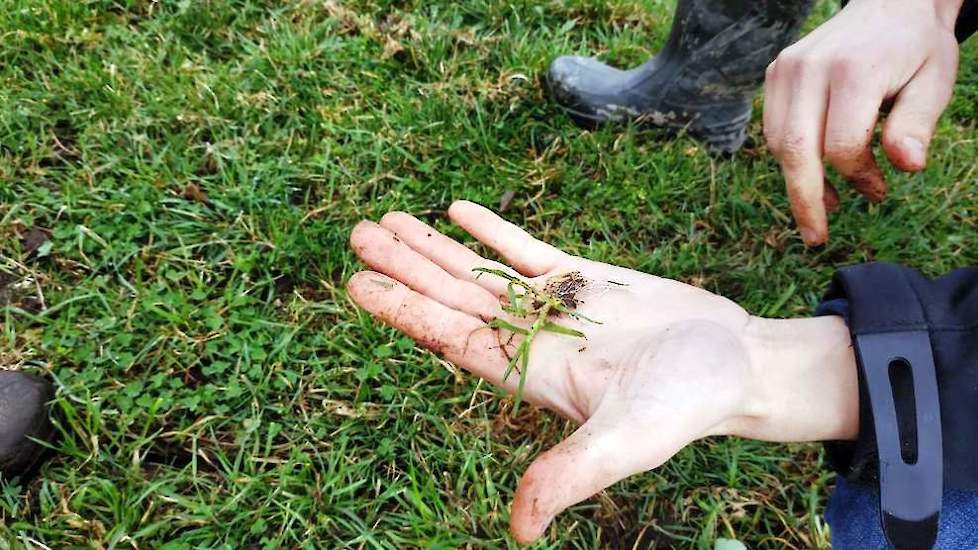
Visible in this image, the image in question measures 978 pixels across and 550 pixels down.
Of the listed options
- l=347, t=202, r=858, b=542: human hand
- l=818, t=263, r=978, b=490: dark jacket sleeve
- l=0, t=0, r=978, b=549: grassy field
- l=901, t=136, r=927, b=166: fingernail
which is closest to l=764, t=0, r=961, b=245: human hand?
l=901, t=136, r=927, b=166: fingernail

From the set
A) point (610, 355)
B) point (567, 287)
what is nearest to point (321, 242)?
point (567, 287)

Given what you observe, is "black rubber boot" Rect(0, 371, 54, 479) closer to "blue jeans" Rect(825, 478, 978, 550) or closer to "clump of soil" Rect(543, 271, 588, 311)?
"clump of soil" Rect(543, 271, 588, 311)

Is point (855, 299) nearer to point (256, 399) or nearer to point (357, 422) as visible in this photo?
point (357, 422)

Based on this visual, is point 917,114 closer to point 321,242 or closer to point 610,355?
point 610,355

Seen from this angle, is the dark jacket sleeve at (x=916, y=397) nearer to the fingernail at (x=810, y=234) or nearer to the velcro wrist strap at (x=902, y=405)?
the velcro wrist strap at (x=902, y=405)

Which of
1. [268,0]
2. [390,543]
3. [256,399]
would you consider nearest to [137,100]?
[268,0]

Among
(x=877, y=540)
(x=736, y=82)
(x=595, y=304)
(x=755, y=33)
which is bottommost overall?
(x=877, y=540)
